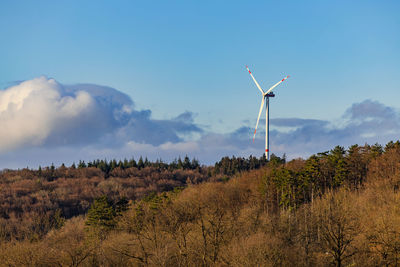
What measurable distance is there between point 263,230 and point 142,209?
31.0m

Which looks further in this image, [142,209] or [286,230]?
[142,209]

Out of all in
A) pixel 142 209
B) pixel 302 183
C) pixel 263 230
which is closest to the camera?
pixel 263 230

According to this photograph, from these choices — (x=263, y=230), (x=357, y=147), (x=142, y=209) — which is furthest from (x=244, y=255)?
(x=357, y=147)

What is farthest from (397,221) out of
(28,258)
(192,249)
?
(28,258)

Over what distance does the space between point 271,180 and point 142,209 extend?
1532 inches

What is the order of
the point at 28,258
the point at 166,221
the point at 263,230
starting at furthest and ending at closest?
1. the point at 166,221
2. the point at 263,230
3. the point at 28,258

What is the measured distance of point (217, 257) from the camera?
68812 mm

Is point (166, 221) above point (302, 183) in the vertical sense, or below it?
below

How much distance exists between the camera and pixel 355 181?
377 ft

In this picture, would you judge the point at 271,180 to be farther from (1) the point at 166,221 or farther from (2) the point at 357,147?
(1) the point at 166,221

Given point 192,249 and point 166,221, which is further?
point 166,221

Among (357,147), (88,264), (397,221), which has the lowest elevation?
(88,264)

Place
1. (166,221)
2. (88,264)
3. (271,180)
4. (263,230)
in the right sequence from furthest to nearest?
1. (271,180)
2. (166,221)
3. (263,230)
4. (88,264)

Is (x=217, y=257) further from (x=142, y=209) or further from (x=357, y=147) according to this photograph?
(x=357, y=147)
